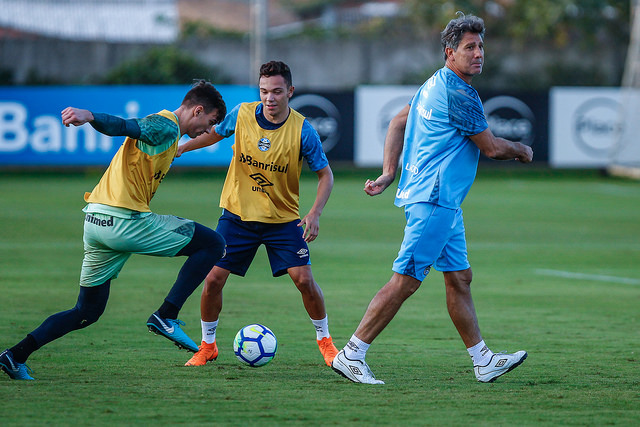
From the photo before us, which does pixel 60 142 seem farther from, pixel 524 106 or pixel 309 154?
pixel 309 154

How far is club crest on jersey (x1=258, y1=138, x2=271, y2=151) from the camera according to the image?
22.7 ft

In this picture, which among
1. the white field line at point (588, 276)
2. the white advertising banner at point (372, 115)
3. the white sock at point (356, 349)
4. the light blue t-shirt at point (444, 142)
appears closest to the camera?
the light blue t-shirt at point (444, 142)

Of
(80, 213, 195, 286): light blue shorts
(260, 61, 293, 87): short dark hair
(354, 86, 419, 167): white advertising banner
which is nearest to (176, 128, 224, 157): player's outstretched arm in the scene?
(260, 61, 293, 87): short dark hair

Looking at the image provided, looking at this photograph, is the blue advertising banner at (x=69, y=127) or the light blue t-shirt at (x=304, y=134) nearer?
the light blue t-shirt at (x=304, y=134)

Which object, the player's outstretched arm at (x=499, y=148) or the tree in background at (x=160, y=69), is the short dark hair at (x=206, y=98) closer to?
the player's outstretched arm at (x=499, y=148)

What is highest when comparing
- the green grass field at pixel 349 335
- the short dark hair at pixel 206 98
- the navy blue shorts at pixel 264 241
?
the short dark hair at pixel 206 98

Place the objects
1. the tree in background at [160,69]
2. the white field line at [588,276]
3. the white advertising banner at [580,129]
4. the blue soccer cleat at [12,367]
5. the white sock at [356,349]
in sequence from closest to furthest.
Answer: the blue soccer cleat at [12,367], the white sock at [356,349], the white field line at [588,276], the white advertising banner at [580,129], the tree in background at [160,69]

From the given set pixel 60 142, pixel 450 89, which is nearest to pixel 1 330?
pixel 450 89

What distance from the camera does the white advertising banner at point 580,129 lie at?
28422mm

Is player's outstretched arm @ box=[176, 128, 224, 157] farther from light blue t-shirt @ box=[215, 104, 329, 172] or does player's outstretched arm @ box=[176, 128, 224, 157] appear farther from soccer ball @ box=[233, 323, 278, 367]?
soccer ball @ box=[233, 323, 278, 367]

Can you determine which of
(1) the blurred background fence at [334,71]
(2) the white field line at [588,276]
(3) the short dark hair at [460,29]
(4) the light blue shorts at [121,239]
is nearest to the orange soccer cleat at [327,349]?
(4) the light blue shorts at [121,239]

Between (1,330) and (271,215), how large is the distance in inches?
100

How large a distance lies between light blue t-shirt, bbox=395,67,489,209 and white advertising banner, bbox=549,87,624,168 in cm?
2286

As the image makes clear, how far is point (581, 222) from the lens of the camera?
17.9 meters
